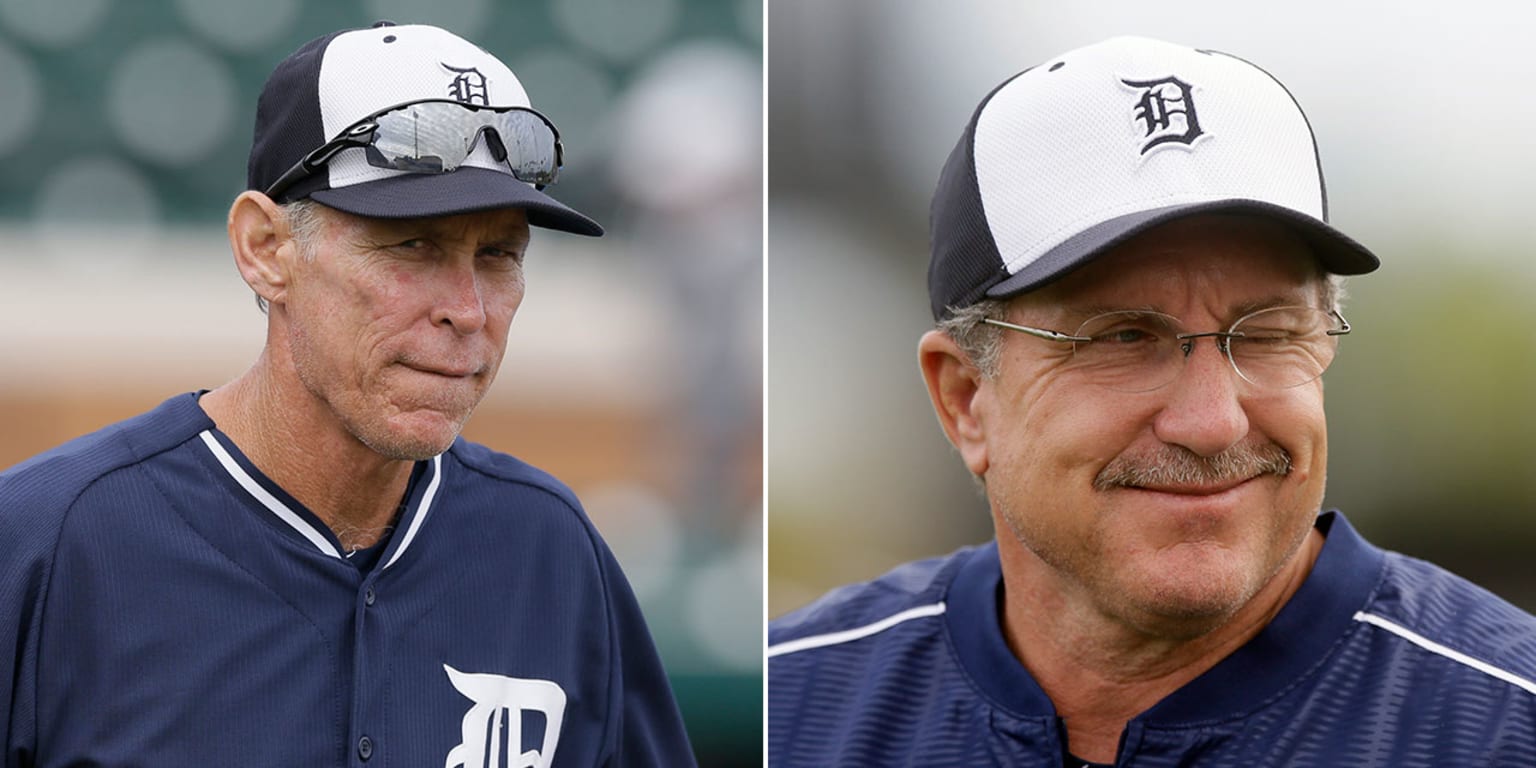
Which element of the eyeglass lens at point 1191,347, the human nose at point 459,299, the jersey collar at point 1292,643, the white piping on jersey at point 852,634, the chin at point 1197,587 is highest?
the human nose at point 459,299


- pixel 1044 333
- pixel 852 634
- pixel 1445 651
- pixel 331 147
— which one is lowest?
pixel 852 634

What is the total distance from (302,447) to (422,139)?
1.45 ft

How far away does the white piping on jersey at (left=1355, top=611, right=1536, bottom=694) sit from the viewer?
1.56 m

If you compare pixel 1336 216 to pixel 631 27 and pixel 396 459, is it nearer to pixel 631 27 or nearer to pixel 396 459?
pixel 631 27

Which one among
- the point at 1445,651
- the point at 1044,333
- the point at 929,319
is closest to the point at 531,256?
the point at 929,319

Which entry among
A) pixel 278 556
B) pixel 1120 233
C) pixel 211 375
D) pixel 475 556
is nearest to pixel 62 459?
pixel 278 556

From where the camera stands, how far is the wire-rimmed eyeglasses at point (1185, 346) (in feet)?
5.23

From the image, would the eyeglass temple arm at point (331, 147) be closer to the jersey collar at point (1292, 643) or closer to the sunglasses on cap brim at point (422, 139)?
the sunglasses on cap brim at point (422, 139)

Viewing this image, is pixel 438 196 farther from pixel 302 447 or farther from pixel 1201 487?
pixel 1201 487

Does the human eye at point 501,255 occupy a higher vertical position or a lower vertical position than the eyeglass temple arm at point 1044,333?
higher

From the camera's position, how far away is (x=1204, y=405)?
1567 millimetres

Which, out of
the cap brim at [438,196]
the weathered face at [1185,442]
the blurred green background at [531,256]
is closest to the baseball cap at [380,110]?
the cap brim at [438,196]

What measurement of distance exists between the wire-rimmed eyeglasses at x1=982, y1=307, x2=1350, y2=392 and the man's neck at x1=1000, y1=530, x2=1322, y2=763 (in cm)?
22

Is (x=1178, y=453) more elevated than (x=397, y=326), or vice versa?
(x=397, y=326)
